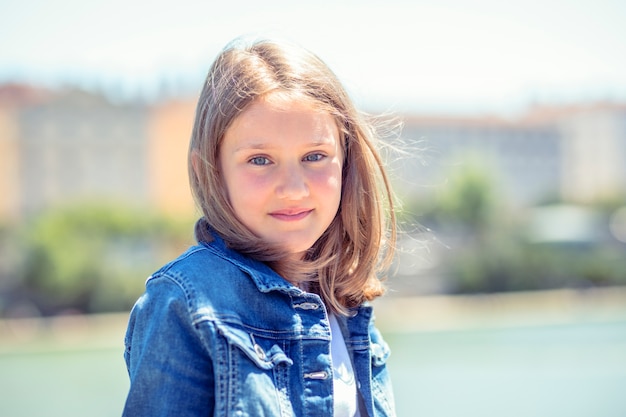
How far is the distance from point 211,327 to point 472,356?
7.81 metres

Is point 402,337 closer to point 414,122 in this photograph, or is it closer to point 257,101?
point 257,101

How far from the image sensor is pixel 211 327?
0.93m

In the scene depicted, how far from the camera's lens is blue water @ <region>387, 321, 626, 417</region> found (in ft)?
17.3

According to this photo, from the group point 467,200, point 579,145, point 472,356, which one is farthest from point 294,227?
point 579,145

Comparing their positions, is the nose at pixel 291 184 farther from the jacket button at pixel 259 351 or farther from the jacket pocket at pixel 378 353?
the jacket pocket at pixel 378 353

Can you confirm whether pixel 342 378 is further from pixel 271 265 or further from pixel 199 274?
pixel 199 274

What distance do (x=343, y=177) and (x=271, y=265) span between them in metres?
0.23

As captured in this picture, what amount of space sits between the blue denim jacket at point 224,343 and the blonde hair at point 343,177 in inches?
2.8

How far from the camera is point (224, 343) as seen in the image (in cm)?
93

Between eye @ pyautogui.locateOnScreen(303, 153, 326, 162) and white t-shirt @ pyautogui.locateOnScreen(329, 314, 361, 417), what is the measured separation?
0.27m

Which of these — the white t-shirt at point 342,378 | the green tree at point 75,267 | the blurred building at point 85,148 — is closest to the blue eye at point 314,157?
the white t-shirt at point 342,378

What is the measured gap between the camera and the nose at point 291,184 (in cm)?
106

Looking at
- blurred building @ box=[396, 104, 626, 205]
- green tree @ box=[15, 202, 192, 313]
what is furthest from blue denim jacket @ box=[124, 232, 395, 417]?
blurred building @ box=[396, 104, 626, 205]

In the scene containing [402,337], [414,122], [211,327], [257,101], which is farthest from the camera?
[414,122]
